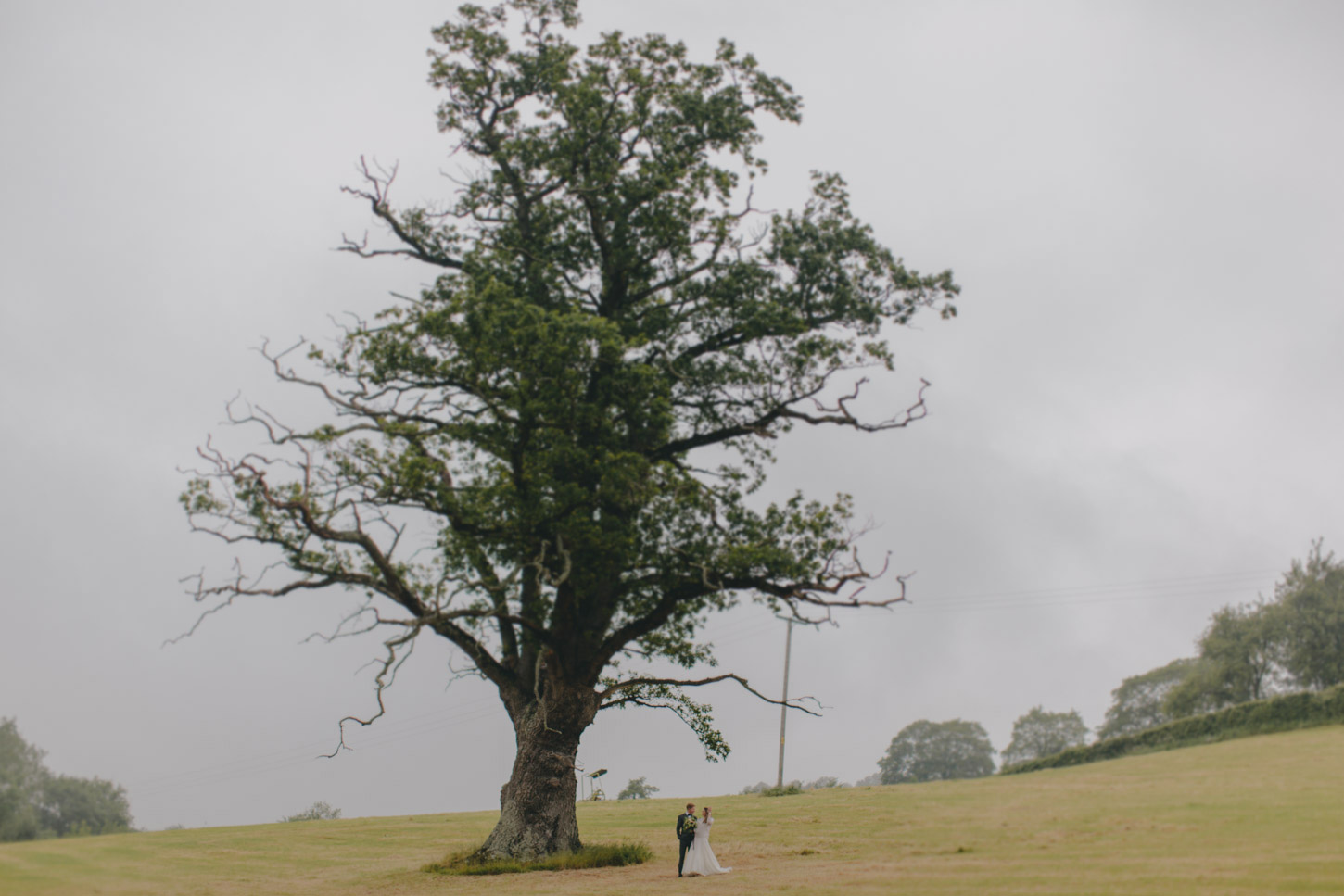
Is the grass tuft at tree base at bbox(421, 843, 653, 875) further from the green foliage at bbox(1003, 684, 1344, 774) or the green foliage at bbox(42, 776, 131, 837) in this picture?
the green foliage at bbox(42, 776, 131, 837)

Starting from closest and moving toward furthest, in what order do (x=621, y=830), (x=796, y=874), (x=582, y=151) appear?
(x=796, y=874), (x=582, y=151), (x=621, y=830)

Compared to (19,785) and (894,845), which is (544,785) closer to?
(894,845)

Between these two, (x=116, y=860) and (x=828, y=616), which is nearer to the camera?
(x=828, y=616)

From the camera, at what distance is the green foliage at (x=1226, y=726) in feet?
155

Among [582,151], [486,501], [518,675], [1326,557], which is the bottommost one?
[518,675]

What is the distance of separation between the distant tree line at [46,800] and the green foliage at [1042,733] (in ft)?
286

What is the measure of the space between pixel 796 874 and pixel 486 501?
35.0 feet

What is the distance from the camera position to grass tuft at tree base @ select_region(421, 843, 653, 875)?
20891 millimetres

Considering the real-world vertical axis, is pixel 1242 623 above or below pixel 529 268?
below

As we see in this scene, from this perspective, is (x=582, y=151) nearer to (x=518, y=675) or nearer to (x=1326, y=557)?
(x=518, y=675)

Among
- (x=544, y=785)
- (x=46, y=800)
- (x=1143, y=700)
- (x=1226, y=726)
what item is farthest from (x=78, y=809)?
(x=1143, y=700)

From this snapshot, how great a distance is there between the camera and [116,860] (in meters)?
25.6

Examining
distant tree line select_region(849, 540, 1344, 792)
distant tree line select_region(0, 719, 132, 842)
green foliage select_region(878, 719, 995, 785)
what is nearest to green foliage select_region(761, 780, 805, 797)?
distant tree line select_region(849, 540, 1344, 792)

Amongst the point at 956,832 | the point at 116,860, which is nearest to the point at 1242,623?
the point at 956,832
